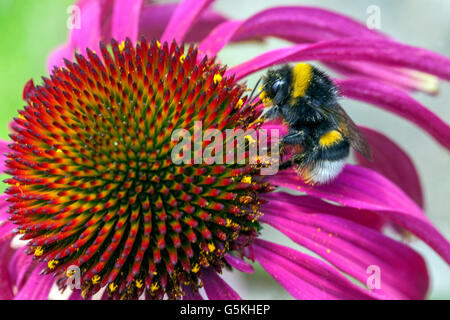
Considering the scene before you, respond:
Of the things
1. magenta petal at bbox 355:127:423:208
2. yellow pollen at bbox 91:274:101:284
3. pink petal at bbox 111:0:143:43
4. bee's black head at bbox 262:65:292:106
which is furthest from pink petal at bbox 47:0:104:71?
magenta petal at bbox 355:127:423:208

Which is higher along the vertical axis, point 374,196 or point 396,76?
point 396,76

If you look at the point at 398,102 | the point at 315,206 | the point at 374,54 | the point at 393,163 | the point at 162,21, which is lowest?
the point at 315,206

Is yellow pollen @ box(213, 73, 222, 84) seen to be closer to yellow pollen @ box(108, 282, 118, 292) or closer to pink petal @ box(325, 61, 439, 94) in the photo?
yellow pollen @ box(108, 282, 118, 292)

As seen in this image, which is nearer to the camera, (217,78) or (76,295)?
(217,78)

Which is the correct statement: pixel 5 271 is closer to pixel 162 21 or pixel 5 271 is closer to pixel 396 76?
pixel 162 21

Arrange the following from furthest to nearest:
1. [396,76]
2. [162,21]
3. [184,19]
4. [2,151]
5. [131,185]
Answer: [162,21] < [396,76] < [184,19] < [2,151] < [131,185]

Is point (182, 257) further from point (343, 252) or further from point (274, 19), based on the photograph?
point (274, 19)

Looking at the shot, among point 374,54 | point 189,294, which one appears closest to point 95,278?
point 189,294

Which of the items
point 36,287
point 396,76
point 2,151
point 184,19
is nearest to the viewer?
point 36,287
